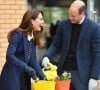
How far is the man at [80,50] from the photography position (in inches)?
250

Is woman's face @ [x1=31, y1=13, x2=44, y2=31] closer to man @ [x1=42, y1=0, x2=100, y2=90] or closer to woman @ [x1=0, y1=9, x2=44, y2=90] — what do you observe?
woman @ [x1=0, y1=9, x2=44, y2=90]

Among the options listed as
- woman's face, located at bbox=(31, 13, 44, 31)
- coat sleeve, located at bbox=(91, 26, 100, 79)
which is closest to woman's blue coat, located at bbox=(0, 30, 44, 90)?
woman's face, located at bbox=(31, 13, 44, 31)

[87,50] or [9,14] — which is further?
[9,14]

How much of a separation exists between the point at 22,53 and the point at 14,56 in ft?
0.64

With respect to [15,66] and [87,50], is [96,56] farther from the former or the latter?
[15,66]

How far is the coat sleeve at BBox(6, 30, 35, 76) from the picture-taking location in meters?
5.81

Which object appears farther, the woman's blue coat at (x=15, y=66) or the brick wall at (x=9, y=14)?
the brick wall at (x=9, y=14)

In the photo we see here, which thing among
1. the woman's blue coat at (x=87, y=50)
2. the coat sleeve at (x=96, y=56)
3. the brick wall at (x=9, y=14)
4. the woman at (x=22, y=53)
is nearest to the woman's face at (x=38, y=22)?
the woman at (x=22, y=53)

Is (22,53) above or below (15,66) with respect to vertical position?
above

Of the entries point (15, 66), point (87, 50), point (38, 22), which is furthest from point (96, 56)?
point (15, 66)

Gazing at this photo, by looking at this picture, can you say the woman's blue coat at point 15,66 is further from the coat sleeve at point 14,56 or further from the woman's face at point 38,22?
the woman's face at point 38,22

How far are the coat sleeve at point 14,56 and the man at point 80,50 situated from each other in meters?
0.66

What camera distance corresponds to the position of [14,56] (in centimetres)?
588

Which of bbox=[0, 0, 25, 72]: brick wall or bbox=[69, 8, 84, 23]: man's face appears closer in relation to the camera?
bbox=[69, 8, 84, 23]: man's face
